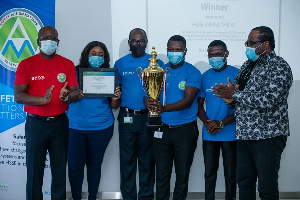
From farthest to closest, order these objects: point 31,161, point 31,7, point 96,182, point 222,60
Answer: point 31,7
point 96,182
point 222,60
point 31,161

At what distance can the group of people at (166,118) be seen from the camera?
7.40 feet

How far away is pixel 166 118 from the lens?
9.64ft

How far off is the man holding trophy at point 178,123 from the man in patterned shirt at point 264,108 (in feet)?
1.81

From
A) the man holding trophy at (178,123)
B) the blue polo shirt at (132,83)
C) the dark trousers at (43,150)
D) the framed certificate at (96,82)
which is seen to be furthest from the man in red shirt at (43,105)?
the man holding trophy at (178,123)

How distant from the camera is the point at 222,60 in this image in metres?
2.95

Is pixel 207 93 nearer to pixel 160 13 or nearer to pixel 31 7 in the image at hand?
pixel 160 13

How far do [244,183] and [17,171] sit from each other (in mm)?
2616

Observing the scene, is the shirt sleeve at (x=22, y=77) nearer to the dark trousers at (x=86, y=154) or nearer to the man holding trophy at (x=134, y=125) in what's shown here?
the dark trousers at (x=86, y=154)

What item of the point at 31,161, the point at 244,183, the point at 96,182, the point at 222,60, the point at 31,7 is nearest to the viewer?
the point at 244,183

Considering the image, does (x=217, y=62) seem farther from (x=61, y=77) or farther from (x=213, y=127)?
(x=61, y=77)

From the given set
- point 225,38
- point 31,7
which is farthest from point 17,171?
point 225,38

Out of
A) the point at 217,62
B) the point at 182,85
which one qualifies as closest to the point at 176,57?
the point at 182,85

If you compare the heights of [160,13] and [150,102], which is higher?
[160,13]

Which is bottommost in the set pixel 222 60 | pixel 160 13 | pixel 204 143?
pixel 204 143
